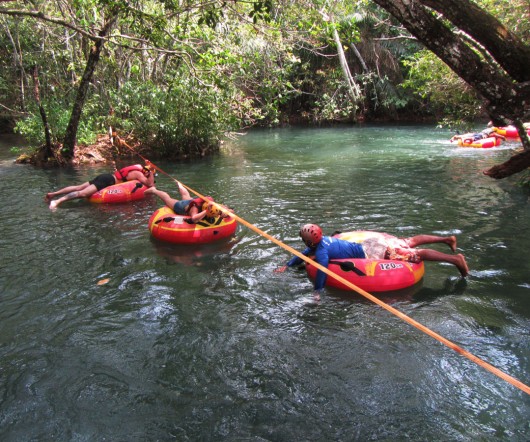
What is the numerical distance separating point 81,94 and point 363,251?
35.4 ft

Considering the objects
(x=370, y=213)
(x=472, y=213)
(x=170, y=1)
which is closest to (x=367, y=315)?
(x=370, y=213)

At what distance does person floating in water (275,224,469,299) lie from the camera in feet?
18.2

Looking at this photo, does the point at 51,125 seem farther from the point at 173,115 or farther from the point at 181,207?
the point at 181,207

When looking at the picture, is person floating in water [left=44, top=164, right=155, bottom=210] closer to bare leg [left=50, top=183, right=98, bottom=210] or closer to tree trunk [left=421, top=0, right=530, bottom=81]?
bare leg [left=50, top=183, right=98, bottom=210]

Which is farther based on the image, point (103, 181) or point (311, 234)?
point (103, 181)

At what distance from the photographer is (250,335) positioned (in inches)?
183

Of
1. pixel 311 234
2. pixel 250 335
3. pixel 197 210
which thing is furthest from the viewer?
pixel 197 210

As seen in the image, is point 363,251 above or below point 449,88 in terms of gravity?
below

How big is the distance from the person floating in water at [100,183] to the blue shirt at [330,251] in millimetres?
5754

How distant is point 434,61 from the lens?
1209 centimetres

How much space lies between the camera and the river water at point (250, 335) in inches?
137

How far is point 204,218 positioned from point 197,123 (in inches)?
322

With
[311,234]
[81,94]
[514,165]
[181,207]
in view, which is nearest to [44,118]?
[81,94]

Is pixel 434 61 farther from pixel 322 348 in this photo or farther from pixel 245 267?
pixel 322 348
